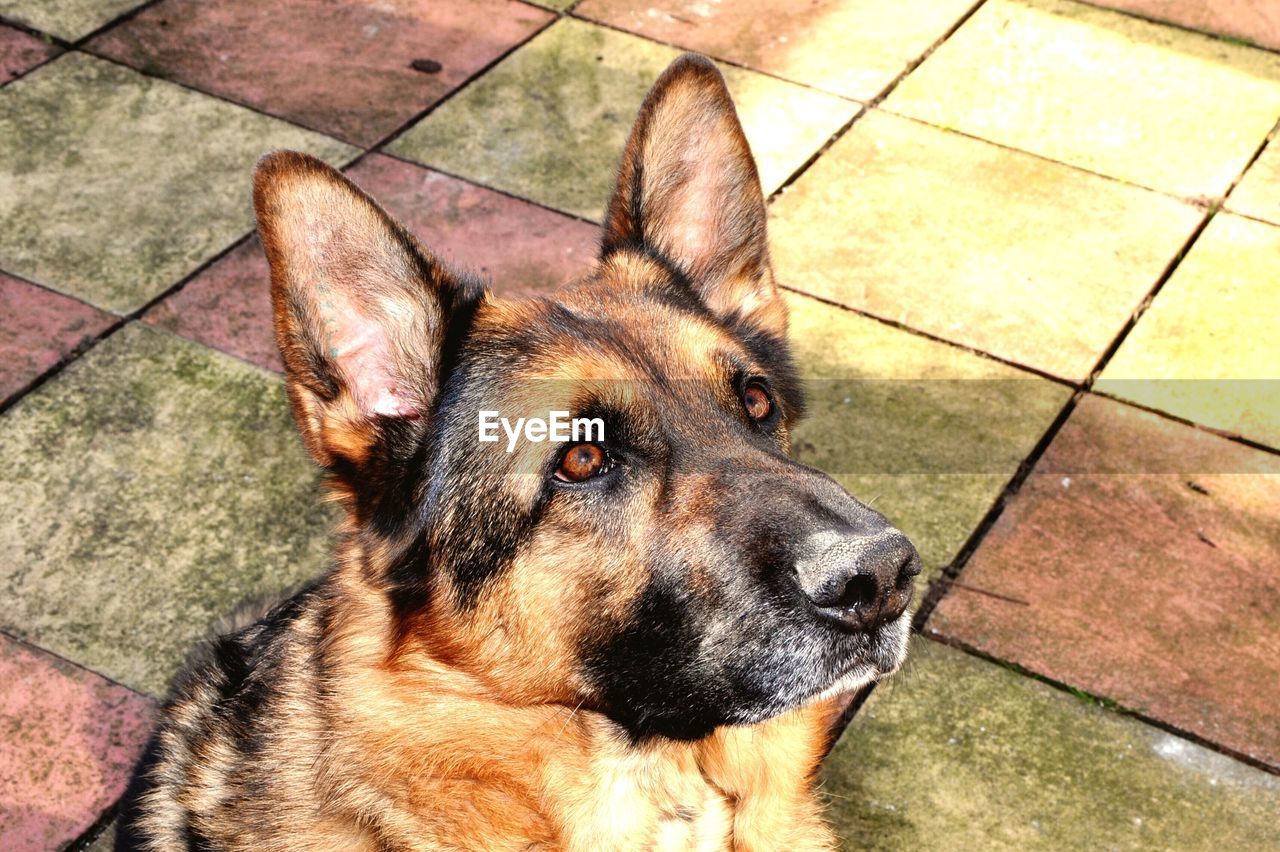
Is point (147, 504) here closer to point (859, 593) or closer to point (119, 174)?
point (119, 174)

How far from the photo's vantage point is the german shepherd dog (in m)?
3.54

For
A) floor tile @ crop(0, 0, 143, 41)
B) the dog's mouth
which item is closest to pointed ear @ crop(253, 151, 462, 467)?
the dog's mouth

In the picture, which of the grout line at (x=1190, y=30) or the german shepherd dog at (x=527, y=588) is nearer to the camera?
the german shepherd dog at (x=527, y=588)

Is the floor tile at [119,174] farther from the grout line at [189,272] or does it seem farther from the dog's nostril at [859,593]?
the dog's nostril at [859,593]

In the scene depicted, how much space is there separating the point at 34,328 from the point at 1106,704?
4.70 meters

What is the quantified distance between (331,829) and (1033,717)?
258 centimetres

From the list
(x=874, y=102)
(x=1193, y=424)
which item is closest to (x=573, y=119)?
(x=874, y=102)

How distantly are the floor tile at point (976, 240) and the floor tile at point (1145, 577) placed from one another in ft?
2.17

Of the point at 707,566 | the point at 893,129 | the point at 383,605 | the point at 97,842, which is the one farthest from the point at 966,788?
the point at 893,129

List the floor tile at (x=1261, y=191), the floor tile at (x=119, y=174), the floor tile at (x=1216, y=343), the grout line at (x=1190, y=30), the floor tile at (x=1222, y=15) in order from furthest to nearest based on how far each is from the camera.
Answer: the floor tile at (x=1222, y=15) < the grout line at (x=1190, y=30) < the floor tile at (x=1261, y=191) < the floor tile at (x=119, y=174) < the floor tile at (x=1216, y=343)

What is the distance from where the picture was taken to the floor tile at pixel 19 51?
7930 mm

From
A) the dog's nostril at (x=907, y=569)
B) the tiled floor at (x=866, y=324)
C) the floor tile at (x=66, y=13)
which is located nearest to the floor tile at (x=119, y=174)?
the tiled floor at (x=866, y=324)

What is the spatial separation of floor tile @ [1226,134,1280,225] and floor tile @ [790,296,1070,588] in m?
1.91

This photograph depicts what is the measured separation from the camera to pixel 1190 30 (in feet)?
29.2
